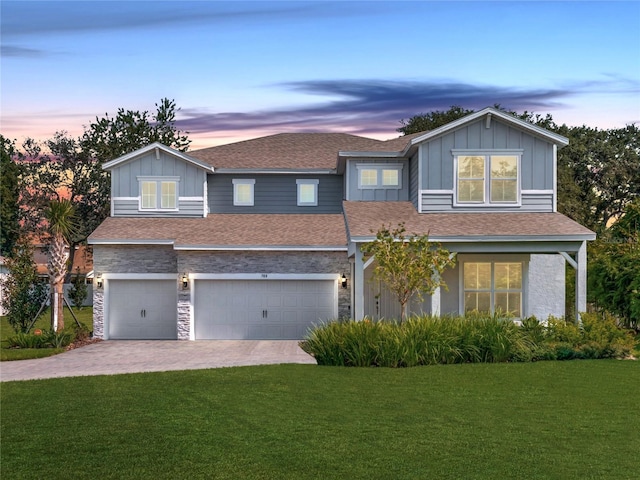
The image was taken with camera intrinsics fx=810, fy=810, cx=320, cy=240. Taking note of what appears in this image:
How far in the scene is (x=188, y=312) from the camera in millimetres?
25484

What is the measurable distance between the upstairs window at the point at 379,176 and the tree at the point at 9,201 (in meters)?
27.6

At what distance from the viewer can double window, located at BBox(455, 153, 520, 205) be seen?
25172mm

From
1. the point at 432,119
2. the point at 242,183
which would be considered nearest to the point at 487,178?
the point at 242,183

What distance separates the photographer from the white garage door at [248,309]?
25750mm

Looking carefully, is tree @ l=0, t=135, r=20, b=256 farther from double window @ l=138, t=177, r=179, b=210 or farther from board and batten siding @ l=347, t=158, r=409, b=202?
board and batten siding @ l=347, t=158, r=409, b=202

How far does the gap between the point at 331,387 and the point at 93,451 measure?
220 inches

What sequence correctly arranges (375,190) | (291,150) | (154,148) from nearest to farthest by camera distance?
1. (375,190)
2. (154,148)
3. (291,150)

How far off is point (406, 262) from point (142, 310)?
32.7ft

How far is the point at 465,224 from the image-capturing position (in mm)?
23438

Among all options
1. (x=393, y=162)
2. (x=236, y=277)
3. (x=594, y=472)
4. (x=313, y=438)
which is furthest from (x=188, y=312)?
(x=594, y=472)

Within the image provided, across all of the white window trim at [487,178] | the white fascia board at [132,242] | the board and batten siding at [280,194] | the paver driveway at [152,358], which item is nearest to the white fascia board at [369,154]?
the board and batten siding at [280,194]

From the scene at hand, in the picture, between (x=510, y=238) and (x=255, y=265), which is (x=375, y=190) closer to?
(x=255, y=265)

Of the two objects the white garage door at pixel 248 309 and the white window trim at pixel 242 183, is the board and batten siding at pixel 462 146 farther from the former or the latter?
the white window trim at pixel 242 183

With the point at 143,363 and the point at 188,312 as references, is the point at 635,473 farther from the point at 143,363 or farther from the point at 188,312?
the point at 188,312
